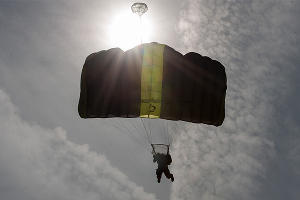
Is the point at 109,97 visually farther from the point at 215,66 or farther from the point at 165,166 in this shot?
the point at 215,66

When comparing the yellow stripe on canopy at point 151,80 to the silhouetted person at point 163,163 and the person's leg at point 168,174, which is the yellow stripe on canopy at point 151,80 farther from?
the person's leg at point 168,174

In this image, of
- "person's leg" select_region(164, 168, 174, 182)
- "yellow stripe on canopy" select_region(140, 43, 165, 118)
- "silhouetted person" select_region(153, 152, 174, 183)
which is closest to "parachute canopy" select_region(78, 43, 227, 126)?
"yellow stripe on canopy" select_region(140, 43, 165, 118)

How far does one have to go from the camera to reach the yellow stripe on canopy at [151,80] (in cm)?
1802

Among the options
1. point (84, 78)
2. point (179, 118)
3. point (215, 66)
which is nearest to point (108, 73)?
point (84, 78)

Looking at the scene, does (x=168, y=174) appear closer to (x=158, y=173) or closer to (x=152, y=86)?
(x=158, y=173)

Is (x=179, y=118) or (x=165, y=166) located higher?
(x=179, y=118)

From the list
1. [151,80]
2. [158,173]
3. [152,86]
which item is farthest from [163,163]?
[151,80]

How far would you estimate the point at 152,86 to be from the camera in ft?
59.5

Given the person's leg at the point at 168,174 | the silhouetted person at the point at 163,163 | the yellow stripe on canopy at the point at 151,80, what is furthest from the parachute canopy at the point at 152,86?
the person's leg at the point at 168,174

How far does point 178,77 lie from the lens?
1836cm

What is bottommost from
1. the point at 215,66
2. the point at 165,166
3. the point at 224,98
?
the point at 165,166

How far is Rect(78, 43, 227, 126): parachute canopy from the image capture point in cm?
1794

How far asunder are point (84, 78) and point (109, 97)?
57.5 inches

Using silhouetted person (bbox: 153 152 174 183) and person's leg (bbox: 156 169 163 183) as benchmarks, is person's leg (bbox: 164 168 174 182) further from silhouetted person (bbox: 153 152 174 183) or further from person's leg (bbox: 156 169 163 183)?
person's leg (bbox: 156 169 163 183)
